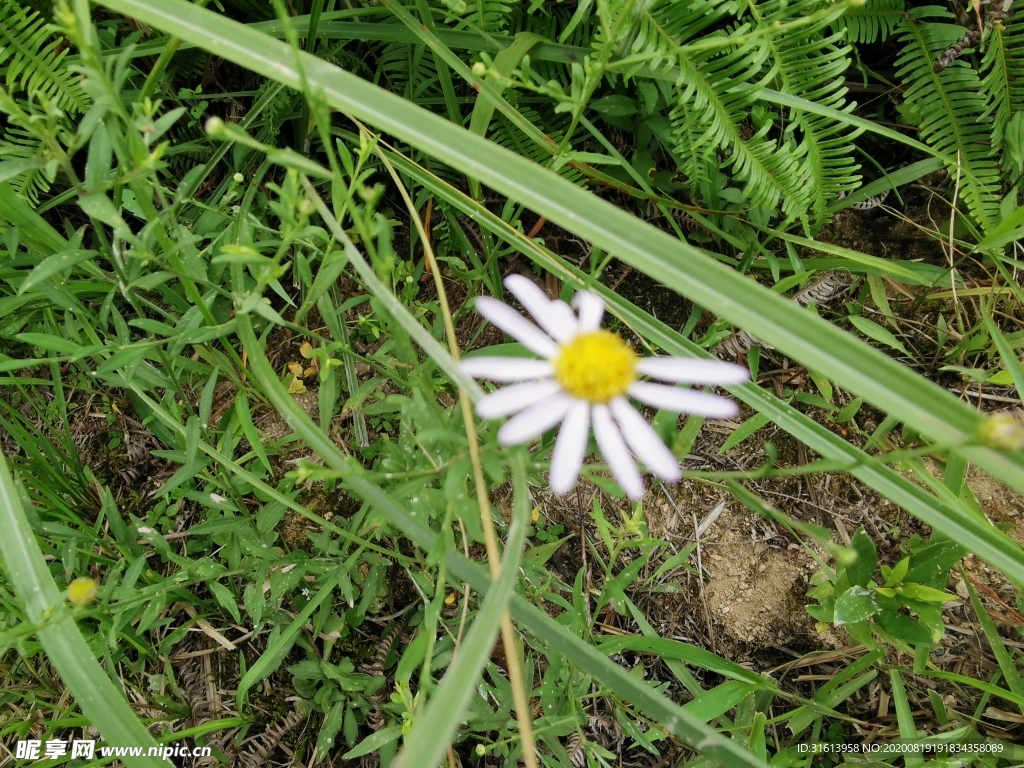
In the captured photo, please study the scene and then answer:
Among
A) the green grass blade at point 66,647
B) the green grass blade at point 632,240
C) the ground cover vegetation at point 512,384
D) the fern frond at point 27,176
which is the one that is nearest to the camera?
the green grass blade at point 632,240

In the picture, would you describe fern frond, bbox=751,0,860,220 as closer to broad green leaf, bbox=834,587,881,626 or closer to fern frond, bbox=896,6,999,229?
fern frond, bbox=896,6,999,229

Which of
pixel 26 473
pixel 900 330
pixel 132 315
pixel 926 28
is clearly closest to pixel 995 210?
pixel 900 330

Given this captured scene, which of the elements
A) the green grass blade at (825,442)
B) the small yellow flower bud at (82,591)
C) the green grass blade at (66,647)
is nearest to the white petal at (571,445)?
the green grass blade at (825,442)

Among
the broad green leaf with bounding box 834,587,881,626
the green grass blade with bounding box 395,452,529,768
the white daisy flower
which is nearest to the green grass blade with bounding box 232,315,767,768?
the green grass blade with bounding box 395,452,529,768

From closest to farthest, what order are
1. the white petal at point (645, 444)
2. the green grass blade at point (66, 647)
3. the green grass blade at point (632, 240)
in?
1. the white petal at point (645, 444)
2. the green grass blade at point (632, 240)
3. the green grass blade at point (66, 647)

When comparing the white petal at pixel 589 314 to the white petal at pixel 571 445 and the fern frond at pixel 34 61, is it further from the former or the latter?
the fern frond at pixel 34 61

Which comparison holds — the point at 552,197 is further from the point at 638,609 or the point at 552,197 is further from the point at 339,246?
the point at 638,609
